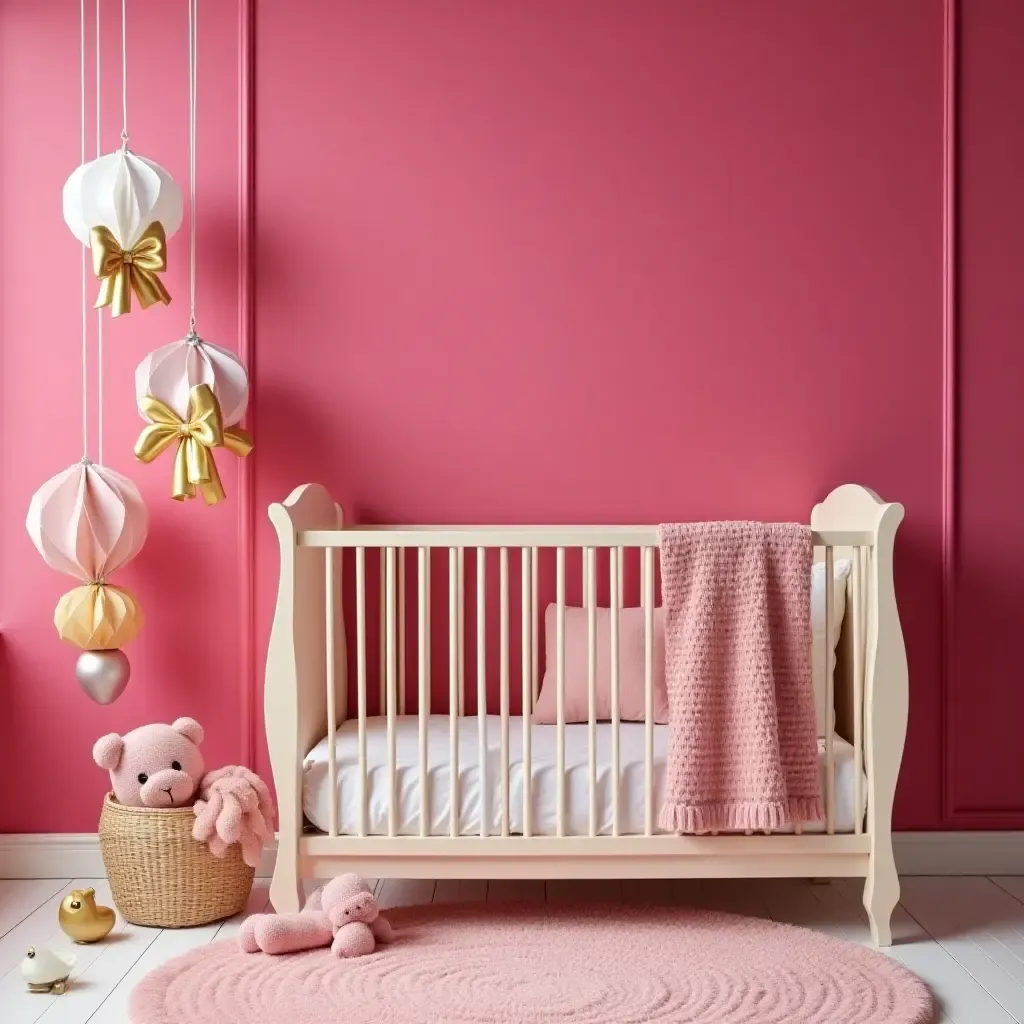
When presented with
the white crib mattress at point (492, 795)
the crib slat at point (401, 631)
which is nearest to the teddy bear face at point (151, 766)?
the white crib mattress at point (492, 795)

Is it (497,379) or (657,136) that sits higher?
(657,136)

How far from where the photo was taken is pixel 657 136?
2.85 m

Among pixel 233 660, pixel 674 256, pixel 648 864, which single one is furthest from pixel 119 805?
pixel 674 256

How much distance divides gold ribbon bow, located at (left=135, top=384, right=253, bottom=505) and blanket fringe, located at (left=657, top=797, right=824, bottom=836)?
46.2 inches

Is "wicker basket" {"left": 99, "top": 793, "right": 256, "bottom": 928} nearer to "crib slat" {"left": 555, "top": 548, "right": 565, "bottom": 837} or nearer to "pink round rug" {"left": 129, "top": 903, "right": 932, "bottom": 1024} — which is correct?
A: "pink round rug" {"left": 129, "top": 903, "right": 932, "bottom": 1024}

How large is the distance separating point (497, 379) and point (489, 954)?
1.31 metres

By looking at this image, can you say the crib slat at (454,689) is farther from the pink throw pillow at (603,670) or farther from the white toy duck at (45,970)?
the white toy duck at (45,970)

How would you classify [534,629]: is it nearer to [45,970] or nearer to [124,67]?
[45,970]

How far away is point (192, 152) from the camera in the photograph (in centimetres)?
282

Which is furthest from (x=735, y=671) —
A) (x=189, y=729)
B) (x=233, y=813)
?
(x=189, y=729)

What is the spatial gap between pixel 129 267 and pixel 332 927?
143 centimetres

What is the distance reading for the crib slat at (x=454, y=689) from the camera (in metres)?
2.29

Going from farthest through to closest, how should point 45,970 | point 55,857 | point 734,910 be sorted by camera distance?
point 55,857 → point 734,910 → point 45,970

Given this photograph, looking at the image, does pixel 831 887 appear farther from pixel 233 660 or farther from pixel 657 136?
pixel 657 136
